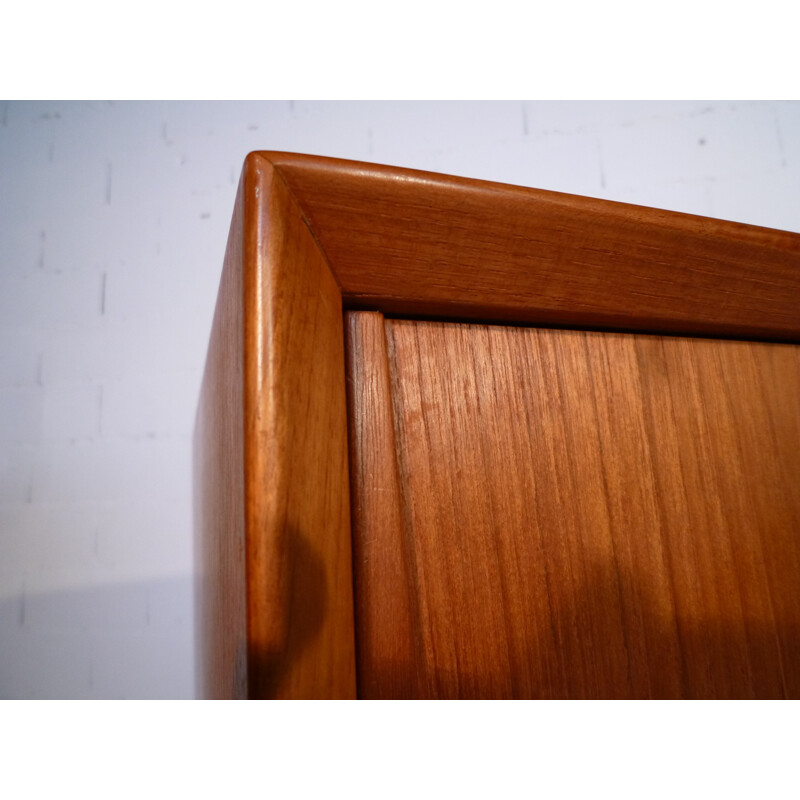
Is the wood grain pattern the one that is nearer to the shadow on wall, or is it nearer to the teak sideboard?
the teak sideboard

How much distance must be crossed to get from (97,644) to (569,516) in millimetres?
785

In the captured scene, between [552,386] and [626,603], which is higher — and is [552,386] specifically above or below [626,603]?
above

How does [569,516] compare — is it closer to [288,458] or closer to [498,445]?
[498,445]

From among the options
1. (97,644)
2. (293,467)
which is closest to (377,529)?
(293,467)

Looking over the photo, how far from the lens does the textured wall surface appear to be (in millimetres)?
810

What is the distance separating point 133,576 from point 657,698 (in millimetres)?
755

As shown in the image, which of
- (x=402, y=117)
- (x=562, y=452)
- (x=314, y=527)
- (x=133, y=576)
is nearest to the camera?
(x=314, y=527)

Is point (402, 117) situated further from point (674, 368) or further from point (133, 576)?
point (133, 576)

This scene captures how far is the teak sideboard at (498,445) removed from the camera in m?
0.26

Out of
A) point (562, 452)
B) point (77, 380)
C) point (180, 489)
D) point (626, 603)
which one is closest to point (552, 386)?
point (562, 452)

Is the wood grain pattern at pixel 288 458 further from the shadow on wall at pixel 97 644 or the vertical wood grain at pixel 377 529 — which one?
the shadow on wall at pixel 97 644

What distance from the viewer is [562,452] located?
364mm

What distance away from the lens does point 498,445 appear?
0.35 metres

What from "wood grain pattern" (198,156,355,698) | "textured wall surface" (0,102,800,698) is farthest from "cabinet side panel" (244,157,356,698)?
"textured wall surface" (0,102,800,698)
